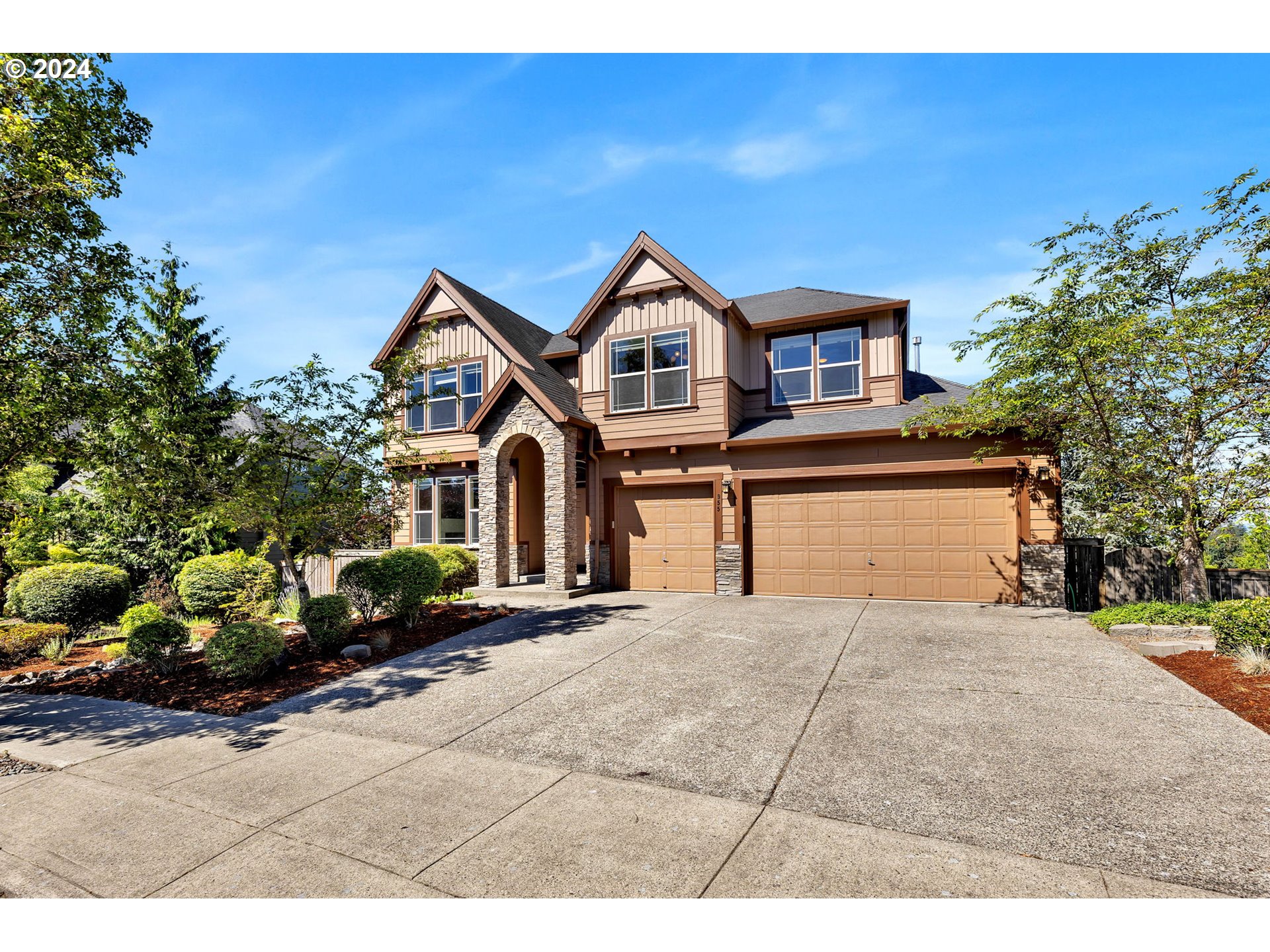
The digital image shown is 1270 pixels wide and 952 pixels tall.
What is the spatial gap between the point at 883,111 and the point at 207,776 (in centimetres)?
939

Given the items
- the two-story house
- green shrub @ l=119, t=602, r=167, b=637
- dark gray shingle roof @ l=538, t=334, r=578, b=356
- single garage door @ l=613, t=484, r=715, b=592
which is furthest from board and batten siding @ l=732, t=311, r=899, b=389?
green shrub @ l=119, t=602, r=167, b=637

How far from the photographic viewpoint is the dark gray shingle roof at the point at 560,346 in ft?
55.6

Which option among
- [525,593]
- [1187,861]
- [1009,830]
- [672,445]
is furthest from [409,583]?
[1187,861]

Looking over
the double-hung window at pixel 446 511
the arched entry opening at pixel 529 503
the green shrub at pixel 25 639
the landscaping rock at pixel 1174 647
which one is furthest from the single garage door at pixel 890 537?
the green shrub at pixel 25 639

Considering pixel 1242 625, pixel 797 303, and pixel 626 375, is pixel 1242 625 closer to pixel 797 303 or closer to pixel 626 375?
pixel 797 303

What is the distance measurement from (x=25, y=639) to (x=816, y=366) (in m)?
15.7

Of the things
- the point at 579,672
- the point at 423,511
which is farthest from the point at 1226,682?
the point at 423,511

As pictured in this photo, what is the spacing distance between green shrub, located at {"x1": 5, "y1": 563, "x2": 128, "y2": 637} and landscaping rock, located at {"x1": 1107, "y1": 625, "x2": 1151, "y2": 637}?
59.7 ft

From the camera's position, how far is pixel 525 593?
13555 mm

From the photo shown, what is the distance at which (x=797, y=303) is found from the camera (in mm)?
15312

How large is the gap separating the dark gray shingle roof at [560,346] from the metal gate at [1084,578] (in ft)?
40.1

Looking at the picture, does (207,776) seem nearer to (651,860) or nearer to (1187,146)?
(651,860)

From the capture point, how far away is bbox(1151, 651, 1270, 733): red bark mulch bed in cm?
575

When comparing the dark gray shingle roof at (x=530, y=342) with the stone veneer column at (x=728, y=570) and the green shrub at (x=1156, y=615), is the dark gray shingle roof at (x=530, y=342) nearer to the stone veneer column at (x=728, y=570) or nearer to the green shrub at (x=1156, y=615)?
the stone veneer column at (x=728, y=570)
